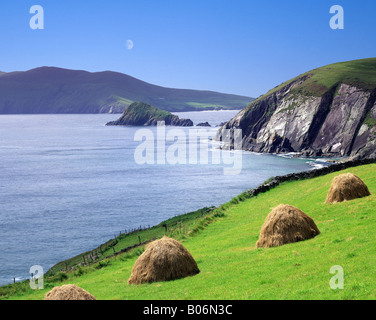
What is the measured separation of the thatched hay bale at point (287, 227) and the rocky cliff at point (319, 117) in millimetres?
101650

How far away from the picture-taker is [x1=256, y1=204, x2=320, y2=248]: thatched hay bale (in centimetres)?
2664

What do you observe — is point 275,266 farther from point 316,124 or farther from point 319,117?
point 319,117

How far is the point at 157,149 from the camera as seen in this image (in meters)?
177

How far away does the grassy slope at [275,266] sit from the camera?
1769 centimetres

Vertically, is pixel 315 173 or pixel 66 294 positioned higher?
pixel 315 173

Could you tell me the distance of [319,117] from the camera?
156m

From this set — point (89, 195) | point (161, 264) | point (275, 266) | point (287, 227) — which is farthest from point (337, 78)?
point (161, 264)

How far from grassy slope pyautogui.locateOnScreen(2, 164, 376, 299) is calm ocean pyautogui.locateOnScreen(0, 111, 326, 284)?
2173cm

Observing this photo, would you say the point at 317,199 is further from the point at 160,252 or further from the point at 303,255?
the point at 160,252

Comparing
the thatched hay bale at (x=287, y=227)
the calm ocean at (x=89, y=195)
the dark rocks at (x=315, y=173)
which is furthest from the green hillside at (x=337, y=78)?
the thatched hay bale at (x=287, y=227)

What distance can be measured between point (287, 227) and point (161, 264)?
847 cm

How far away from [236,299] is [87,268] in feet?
75.1

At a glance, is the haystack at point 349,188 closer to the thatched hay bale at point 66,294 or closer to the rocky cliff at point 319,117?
the thatched hay bale at point 66,294
